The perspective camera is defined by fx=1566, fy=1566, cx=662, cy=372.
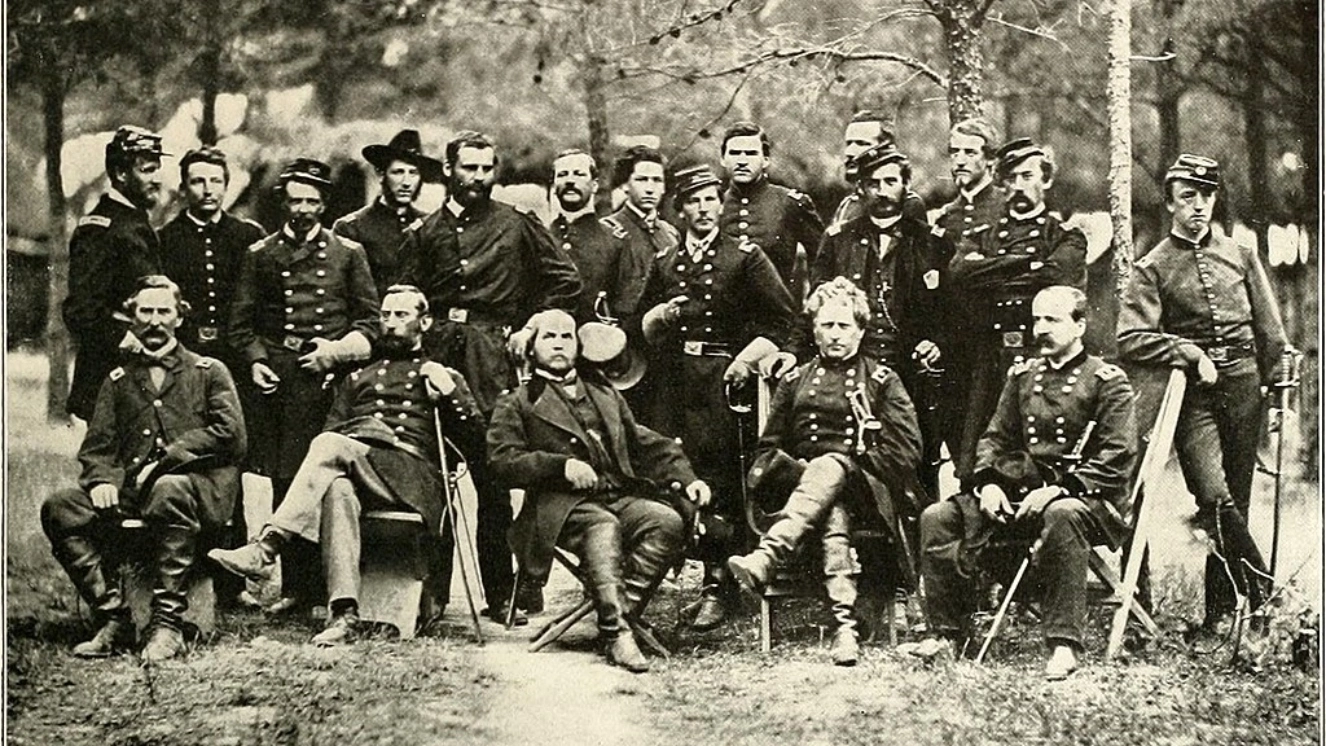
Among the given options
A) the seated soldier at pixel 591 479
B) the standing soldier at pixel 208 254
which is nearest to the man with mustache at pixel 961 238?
the seated soldier at pixel 591 479

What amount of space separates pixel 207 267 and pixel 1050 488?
4.06m

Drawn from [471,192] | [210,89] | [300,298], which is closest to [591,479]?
[471,192]

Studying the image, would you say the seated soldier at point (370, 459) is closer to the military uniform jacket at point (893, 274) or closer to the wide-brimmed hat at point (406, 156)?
the wide-brimmed hat at point (406, 156)

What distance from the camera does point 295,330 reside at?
7.24 metres

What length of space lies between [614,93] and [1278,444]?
365cm

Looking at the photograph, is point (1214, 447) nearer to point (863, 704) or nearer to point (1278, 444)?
point (1278, 444)

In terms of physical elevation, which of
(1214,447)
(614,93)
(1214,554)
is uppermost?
(614,93)

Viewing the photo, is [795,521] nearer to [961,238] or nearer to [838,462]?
[838,462]

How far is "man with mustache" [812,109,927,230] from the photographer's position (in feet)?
24.4

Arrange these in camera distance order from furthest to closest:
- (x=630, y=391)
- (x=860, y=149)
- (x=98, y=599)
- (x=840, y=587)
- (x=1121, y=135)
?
(x=1121, y=135) → (x=860, y=149) → (x=630, y=391) → (x=840, y=587) → (x=98, y=599)

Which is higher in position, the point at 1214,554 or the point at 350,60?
the point at 350,60

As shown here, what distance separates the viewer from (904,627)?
7301 millimetres

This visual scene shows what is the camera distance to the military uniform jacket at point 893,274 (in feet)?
24.2

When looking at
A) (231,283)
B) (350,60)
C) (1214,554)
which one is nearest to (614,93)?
(350,60)
